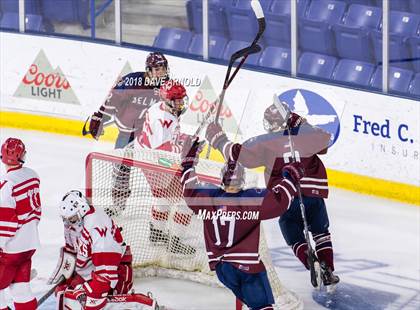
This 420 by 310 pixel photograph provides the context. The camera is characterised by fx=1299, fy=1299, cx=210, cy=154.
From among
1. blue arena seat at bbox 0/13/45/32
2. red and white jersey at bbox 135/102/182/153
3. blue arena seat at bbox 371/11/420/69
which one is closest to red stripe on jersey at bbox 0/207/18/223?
red and white jersey at bbox 135/102/182/153

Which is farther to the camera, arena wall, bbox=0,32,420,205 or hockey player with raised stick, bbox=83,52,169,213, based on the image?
arena wall, bbox=0,32,420,205

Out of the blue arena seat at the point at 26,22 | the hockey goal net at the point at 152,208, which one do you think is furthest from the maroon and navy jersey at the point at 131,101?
the blue arena seat at the point at 26,22

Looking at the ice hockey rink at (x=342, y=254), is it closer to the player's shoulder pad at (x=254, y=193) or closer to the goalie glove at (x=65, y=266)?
the goalie glove at (x=65, y=266)

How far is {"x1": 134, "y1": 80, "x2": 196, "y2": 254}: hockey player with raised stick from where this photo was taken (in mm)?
7180

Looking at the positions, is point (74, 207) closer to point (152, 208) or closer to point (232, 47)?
point (152, 208)

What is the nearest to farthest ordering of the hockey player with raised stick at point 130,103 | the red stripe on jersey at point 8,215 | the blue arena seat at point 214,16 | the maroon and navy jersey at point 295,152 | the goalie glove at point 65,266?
1. the red stripe on jersey at point 8,215
2. the goalie glove at point 65,266
3. the maroon and navy jersey at point 295,152
4. the hockey player with raised stick at point 130,103
5. the blue arena seat at point 214,16

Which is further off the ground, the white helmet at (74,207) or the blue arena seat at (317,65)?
the blue arena seat at (317,65)

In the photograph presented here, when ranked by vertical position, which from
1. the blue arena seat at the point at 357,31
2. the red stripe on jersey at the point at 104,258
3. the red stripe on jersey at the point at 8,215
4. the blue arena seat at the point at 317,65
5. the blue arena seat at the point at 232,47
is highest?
the blue arena seat at the point at 357,31

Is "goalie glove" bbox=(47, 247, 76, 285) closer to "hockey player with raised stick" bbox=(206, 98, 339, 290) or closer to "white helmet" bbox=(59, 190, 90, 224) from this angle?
"white helmet" bbox=(59, 190, 90, 224)

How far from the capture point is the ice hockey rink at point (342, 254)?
7109 millimetres

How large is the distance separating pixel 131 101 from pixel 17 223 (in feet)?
6.82

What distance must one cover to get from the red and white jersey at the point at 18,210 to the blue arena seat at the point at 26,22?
4229mm

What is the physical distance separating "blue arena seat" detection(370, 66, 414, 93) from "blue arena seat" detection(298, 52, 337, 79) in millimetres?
408

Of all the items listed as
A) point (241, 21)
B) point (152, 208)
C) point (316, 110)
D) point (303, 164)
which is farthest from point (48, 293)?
point (241, 21)
